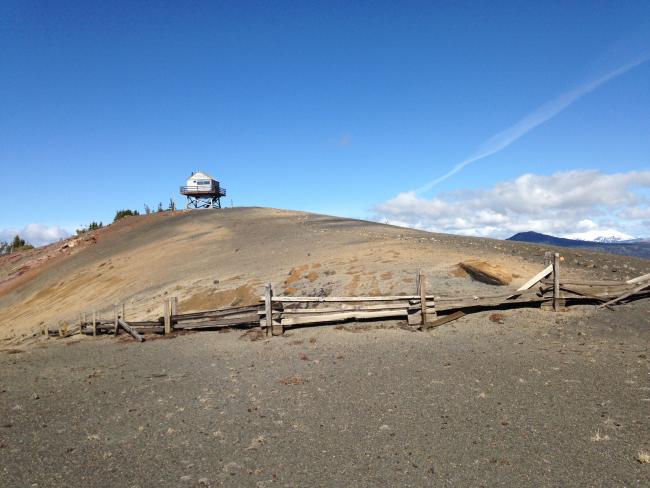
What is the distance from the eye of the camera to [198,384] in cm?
1009

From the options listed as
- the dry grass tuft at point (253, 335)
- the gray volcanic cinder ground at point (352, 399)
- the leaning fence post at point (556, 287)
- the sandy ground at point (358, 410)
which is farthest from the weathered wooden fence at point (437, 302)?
the sandy ground at point (358, 410)

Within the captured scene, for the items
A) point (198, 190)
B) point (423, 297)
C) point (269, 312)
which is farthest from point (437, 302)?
point (198, 190)

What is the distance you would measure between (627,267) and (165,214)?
49863 millimetres

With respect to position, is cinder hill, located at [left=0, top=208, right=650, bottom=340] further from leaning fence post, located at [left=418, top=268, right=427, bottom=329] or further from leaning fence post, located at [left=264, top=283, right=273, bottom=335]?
leaning fence post, located at [left=264, top=283, right=273, bottom=335]

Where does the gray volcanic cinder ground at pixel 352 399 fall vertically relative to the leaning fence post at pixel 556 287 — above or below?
below

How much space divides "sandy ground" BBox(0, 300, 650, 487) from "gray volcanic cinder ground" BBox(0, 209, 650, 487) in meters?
0.04

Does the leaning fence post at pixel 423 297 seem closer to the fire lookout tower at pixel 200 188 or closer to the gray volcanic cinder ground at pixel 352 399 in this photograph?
the gray volcanic cinder ground at pixel 352 399

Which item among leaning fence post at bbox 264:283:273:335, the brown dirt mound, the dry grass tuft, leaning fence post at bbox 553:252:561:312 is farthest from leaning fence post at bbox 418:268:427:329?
the dry grass tuft

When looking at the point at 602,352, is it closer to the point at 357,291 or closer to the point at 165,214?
the point at 357,291

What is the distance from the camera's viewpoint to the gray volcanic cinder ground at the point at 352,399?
19.8 feet

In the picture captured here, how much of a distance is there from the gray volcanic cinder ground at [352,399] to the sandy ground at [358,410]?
0.12 feet

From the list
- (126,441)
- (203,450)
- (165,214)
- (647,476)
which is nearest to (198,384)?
(126,441)

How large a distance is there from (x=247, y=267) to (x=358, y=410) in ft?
53.3

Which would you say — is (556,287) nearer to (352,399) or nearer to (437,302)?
(437,302)
